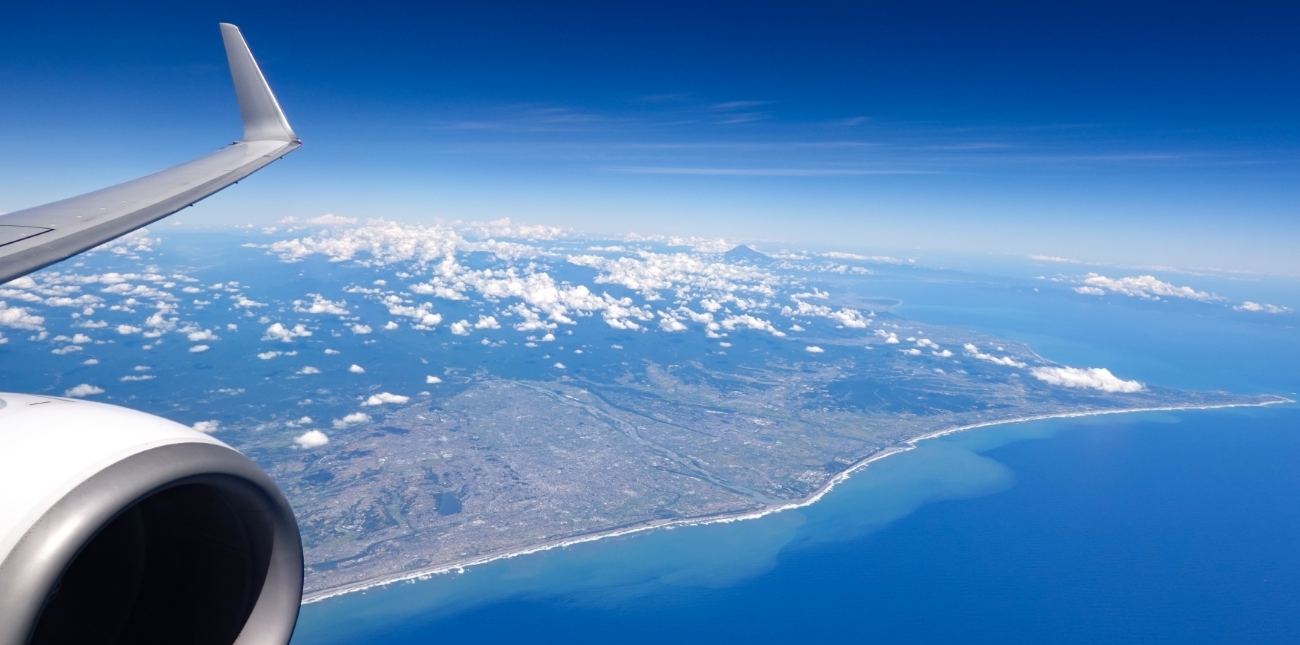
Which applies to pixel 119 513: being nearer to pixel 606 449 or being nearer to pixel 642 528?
pixel 642 528

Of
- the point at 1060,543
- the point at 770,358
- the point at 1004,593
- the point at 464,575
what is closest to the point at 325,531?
the point at 464,575

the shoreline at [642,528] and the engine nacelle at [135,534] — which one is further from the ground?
the engine nacelle at [135,534]

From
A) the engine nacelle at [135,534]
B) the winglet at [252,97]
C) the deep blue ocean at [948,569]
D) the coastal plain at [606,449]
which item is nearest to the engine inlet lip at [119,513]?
the engine nacelle at [135,534]

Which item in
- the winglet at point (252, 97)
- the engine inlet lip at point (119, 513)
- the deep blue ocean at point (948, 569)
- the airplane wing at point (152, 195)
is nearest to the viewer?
the engine inlet lip at point (119, 513)

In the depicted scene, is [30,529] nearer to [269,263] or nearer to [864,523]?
[864,523]

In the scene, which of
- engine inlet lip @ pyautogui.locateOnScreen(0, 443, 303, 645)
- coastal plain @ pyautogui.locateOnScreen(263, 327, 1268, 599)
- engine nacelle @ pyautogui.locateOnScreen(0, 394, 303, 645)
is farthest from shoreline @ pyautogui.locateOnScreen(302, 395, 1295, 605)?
engine inlet lip @ pyautogui.locateOnScreen(0, 443, 303, 645)

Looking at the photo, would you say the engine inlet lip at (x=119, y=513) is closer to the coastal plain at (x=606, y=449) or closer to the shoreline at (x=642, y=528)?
the shoreline at (x=642, y=528)

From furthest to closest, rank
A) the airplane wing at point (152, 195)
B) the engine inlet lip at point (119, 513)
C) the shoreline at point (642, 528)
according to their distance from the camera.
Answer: the shoreline at point (642, 528)
the airplane wing at point (152, 195)
the engine inlet lip at point (119, 513)

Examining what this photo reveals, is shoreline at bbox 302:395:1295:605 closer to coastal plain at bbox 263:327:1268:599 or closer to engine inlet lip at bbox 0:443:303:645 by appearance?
coastal plain at bbox 263:327:1268:599

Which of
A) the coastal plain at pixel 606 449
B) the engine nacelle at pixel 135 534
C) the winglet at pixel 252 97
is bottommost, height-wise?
the coastal plain at pixel 606 449
